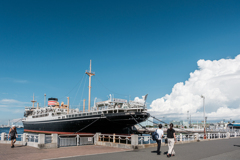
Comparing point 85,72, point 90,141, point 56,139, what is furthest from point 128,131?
point 56,139

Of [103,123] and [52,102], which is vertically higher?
[52,102]

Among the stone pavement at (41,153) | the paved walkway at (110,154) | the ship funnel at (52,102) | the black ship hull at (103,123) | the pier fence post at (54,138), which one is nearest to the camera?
the paved walkway at (110,154)

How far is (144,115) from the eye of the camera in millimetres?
38375

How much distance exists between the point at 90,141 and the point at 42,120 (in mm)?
47179

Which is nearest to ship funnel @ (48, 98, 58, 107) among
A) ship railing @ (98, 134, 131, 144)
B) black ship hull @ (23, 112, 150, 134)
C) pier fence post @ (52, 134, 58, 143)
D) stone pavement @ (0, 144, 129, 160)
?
black ship hull @ (23, 112, 150, 134)

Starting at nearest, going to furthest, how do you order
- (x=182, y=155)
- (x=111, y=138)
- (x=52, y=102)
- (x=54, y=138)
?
(x=182, y=155) < (x=54, y=138) < (x=111, y=138) < (x=52, y=102)

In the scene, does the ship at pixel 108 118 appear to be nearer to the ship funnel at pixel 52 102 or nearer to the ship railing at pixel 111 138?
the ship railing at pixel 111 138

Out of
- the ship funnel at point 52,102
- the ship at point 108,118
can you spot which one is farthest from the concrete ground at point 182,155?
the ship funnel at point 52,102

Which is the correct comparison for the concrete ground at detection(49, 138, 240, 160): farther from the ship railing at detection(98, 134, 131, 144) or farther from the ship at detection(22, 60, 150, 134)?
→ the ship at detection(22, 60, 150, 134)

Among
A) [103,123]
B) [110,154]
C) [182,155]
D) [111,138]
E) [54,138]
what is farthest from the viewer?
[103,123]

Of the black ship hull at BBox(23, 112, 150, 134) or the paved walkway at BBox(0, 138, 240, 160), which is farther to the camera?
the black ship hull at BBox(23, 112, 150, 134)

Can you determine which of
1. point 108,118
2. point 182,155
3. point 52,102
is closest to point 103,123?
point 108,118

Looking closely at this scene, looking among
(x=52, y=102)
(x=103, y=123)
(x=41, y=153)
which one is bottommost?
(x=103, y=123)

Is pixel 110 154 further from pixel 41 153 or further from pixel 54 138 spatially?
pixel 54 138
